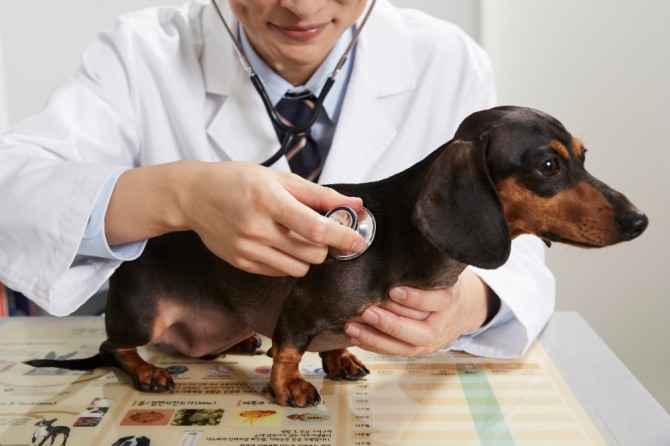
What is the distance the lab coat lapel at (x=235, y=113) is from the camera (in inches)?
52.9

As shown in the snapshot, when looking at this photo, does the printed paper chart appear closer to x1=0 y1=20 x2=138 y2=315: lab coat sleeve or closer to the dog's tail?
the dog's tail

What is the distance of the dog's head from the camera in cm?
79

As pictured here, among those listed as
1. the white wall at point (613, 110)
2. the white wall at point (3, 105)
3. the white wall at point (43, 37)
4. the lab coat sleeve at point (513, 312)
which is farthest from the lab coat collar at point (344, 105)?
the white wall at point (3, 105)

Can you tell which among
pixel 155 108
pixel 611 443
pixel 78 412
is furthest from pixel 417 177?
pixel 155 108

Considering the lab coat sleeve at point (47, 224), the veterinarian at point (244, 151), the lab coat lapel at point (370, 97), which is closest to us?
the veterinarian at point (244, 151)

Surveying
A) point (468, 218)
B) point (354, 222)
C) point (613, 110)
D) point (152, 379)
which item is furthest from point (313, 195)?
point (613, 110)

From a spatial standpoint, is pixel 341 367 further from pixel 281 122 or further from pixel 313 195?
pixel 281 122

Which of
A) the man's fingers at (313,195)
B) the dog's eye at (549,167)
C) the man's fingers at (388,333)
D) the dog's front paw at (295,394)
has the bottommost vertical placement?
the dog's front paw at (295,394)

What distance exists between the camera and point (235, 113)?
1363 mm

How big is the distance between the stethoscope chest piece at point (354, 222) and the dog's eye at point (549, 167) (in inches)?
8.2

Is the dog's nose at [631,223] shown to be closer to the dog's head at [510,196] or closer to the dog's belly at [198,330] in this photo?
the dog's head at [510,196]

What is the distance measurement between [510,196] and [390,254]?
0.55ft

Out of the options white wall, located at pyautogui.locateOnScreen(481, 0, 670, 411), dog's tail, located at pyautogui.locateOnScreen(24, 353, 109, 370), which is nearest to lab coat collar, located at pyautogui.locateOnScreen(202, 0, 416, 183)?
dog's tail, located at pyautogui.locateOnScreen(24, 353, 109, 370)

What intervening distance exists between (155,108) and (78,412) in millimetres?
610
